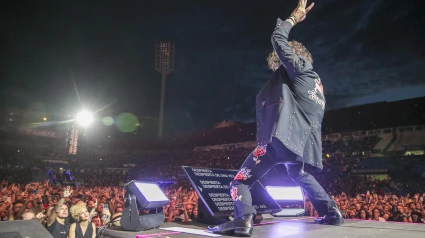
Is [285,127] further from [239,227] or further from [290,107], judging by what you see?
[239,227]

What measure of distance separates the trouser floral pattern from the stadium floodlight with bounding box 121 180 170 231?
677mm

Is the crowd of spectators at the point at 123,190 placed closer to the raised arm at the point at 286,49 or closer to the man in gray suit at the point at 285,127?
the man in gray suit at the point at 285,127

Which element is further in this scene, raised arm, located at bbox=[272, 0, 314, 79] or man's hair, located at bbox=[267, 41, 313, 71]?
man's hair, located at bbox=[267, 41, 313, 71]

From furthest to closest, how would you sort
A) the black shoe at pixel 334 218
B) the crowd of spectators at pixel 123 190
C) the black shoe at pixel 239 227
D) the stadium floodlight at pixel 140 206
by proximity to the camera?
1. the crowd of spectators at pixel 123 190
2. the black shoe at pixel 334 218
3. the stadium floodlight at pixel 140 206
4. the black shoe at pixel 239 227

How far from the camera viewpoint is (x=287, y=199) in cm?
399

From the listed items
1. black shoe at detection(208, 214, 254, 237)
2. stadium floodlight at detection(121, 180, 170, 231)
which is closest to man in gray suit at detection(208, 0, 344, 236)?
black shoe at detection(208, 214, 254, 237)

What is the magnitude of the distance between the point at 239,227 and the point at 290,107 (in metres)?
0.94

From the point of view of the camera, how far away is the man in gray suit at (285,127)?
2268mm

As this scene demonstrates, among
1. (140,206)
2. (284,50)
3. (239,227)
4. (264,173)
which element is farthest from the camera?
(140,206)

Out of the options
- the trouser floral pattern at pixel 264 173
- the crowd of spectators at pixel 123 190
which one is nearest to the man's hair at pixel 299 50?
the trouser floral pattern at pixel 264 173

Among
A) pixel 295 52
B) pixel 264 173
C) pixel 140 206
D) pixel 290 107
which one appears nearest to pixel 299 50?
pixel 295 52

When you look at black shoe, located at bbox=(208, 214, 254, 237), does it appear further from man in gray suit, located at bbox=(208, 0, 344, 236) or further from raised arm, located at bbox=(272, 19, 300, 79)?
raised arm, located at bbox=(272, 19, 300, 79)

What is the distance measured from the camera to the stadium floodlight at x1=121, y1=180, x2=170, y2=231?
2.44m

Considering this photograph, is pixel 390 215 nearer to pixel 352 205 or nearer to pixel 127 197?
pixel 352 205
